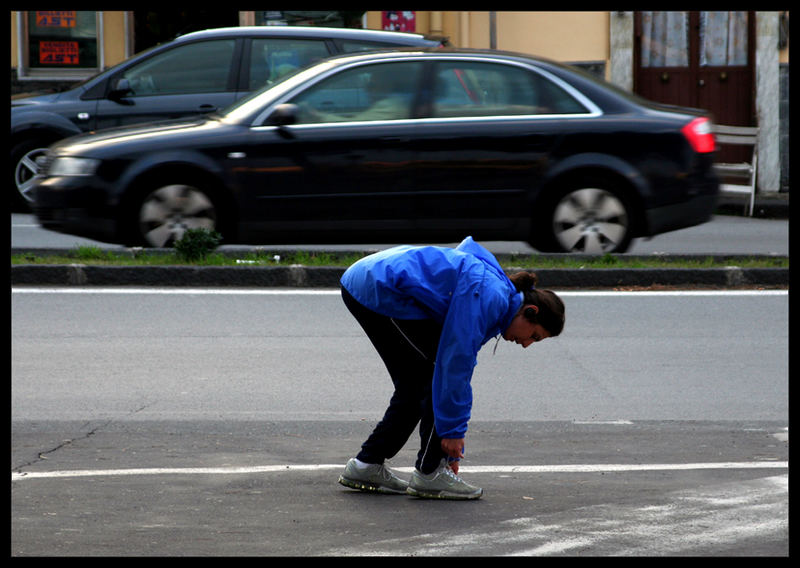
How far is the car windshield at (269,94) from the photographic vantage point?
6814 mm

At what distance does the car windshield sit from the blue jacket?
3.77m

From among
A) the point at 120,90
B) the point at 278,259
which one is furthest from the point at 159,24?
the point at 278,259

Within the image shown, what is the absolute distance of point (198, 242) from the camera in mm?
6043

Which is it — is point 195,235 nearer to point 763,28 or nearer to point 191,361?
point 191,361

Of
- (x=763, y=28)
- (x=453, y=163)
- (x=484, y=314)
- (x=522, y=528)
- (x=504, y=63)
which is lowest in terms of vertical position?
(x=522, y=528)

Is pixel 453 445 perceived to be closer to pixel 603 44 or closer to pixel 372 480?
pixel 372 480

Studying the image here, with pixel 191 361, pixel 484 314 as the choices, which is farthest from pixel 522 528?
pixel 191 361

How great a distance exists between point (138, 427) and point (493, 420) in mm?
2087

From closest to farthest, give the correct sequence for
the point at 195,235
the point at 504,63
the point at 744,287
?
1. the point at 195,235
2. the point at 504,63
3. the point at 744,287

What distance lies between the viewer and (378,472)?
565 centimetres

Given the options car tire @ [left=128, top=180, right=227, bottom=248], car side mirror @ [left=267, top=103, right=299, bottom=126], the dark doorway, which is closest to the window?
the dark doorway

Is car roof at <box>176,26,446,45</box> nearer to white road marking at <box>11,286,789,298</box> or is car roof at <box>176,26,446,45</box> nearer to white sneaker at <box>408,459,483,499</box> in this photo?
white road marking at <box>11,286,789,298</box>

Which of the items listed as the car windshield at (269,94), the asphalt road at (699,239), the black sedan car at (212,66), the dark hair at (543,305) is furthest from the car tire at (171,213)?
the black sedan car at (212,66)

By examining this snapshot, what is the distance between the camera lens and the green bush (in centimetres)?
585
